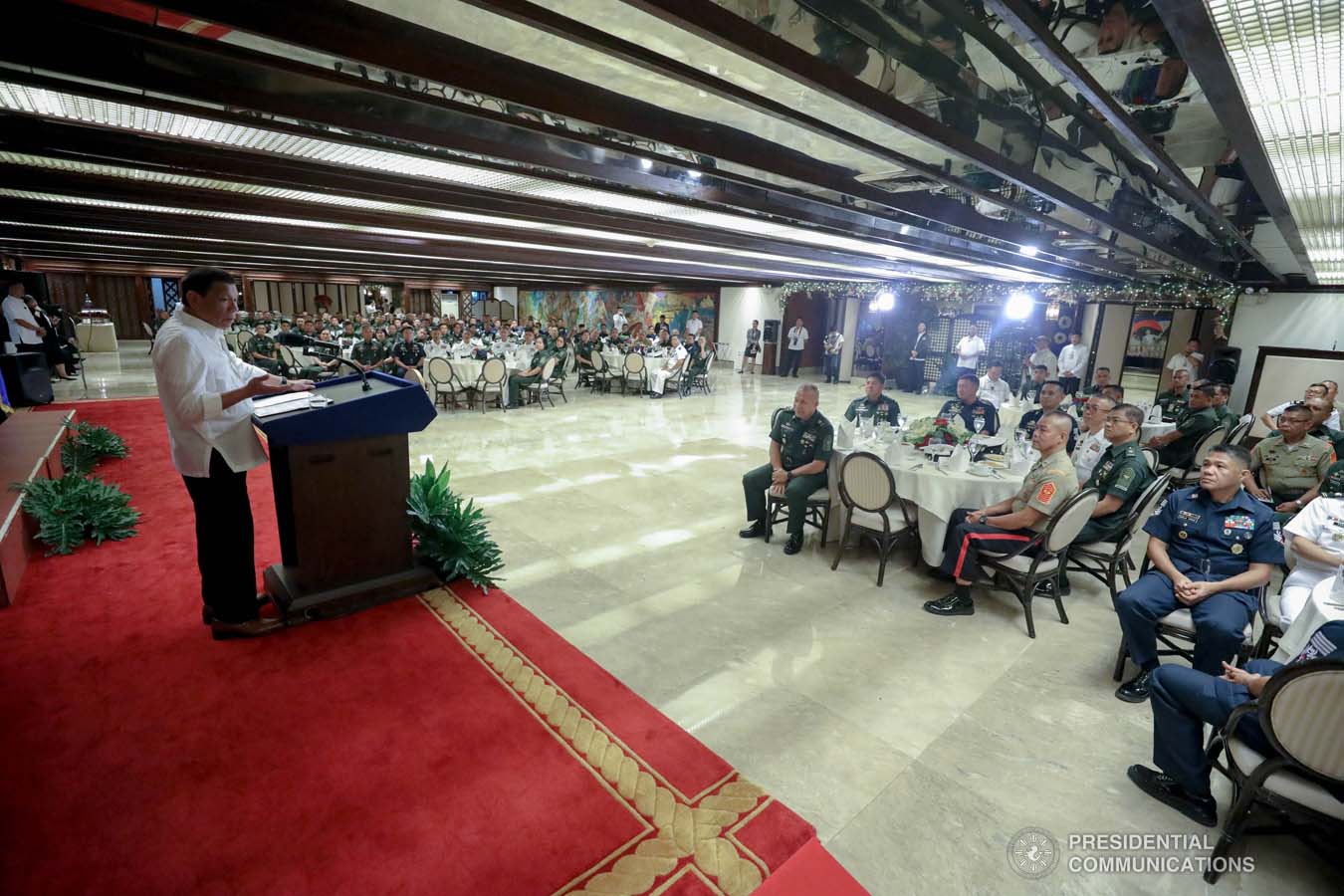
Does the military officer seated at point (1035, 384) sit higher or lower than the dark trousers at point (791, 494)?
higher

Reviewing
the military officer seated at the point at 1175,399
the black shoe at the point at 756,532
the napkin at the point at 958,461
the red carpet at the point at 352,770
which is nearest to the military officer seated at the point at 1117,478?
the napkin at the point at 958,461

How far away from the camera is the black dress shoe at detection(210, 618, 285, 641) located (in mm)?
2797

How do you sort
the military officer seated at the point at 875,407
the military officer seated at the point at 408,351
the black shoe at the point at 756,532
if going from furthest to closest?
1. the military officer seated at the point at 408,351
2. the military officer seated at the point at 875,407
3. the black shoe at the point at 756,532

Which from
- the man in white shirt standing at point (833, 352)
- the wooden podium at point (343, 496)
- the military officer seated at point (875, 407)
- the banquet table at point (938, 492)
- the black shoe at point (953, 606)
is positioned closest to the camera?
the wooden podium at point (343, 496)

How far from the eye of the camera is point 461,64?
1.82 metres

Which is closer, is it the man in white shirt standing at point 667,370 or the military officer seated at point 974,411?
the military officer seated at point 974,411

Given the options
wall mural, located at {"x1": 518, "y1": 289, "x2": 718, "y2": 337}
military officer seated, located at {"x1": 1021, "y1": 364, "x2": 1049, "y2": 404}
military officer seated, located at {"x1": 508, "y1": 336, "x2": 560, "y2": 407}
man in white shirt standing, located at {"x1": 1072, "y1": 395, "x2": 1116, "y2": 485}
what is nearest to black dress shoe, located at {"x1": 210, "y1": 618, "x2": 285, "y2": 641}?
man in white shirt standing, located at {"x1": 1072, "y1": 395, "x2": 1116, "y2": 485}

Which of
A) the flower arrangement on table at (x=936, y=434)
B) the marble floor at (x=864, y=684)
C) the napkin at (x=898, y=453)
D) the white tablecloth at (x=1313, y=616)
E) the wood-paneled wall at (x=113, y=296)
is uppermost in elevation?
the wood-paneled wall at (x=113, y=296)

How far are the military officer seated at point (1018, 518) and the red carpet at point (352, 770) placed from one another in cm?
206

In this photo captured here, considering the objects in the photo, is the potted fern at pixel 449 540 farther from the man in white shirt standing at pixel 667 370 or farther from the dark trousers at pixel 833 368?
the dark trousers at pixel 833 368

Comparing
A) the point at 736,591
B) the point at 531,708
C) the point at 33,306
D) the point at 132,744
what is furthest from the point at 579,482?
the point at 33,306

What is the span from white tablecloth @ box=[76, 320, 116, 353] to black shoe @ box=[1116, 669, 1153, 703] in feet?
68.3

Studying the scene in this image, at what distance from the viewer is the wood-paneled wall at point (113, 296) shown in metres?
19.2

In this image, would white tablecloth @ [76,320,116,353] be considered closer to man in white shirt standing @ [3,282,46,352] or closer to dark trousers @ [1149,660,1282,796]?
man in white shirt standing @ [3,282,46,352]
